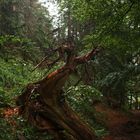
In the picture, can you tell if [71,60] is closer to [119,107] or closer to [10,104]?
[10,104]

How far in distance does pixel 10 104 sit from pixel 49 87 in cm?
133

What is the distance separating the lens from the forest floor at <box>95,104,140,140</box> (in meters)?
14.8

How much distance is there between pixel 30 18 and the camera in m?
22.6

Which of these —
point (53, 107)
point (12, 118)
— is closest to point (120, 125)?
point (53, 107)

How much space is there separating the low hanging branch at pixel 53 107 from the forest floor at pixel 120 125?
182 inches

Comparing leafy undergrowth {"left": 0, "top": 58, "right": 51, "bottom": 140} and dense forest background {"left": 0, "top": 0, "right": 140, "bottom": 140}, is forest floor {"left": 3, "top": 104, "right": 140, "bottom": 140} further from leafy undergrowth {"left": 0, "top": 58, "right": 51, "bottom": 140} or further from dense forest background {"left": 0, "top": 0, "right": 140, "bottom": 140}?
leafy undergrowth {"left": 0, "top": 58, "right": 51, "bottom": 140}

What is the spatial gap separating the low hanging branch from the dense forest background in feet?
0.90

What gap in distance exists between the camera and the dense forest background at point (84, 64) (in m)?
8.59

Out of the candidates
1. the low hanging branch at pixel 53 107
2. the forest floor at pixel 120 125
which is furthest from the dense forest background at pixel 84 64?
the low hanging branch at pixel 53 107

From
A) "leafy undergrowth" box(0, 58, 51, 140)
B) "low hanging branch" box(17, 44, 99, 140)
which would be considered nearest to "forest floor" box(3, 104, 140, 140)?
"low hanging branch" box(17, 44, 99, 140)

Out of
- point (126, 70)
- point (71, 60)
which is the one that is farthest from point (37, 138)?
point (126, 70)

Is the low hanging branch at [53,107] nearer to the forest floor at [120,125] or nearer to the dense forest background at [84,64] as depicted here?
the dense forest background at [84,64]

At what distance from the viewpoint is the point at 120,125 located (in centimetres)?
1747

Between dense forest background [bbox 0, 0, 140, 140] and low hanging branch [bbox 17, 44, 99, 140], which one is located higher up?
dense forest background [bbox 0, 0, 140, 140]
